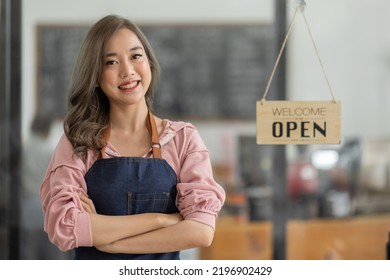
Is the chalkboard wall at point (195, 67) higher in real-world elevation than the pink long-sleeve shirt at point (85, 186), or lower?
higher

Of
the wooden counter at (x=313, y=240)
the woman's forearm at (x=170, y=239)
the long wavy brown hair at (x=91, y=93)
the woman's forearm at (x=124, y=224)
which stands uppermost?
the long wavy brown hair at (x=91, y=93)

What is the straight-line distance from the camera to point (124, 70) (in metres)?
1.56

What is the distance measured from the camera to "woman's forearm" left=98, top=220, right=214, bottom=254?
5.06ft

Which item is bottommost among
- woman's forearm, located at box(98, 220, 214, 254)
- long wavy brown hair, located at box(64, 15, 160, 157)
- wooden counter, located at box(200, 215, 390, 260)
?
wooden counter, located at box(200, 215, 390, 260)

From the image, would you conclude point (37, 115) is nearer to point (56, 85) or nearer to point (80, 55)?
point (56, 85)

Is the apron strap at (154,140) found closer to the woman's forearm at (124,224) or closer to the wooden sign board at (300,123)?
the woman's forearm at (124,224)

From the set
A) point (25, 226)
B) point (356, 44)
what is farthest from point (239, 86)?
point (25, 226)

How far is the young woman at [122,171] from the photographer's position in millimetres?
1537

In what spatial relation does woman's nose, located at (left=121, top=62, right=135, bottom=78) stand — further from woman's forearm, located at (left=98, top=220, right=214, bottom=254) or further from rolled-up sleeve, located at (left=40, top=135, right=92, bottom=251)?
woman's forearm, located at (left=98, top=220, right=214, bottom=254)

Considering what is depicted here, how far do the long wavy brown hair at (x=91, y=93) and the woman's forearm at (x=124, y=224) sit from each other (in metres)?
0.16

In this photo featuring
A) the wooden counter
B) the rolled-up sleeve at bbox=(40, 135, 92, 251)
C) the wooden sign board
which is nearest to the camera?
the rolled-up sleeve at bbox=(40, 135, 92, 251)

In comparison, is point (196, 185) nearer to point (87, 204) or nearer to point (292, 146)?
point (87, 204)

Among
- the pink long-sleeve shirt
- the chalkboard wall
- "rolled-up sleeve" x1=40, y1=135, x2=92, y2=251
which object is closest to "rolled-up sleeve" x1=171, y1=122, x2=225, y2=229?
the pink long-sleeve shirt

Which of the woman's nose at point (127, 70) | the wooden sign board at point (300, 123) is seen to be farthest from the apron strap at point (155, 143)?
the wooden sign board at point (300, 123)
